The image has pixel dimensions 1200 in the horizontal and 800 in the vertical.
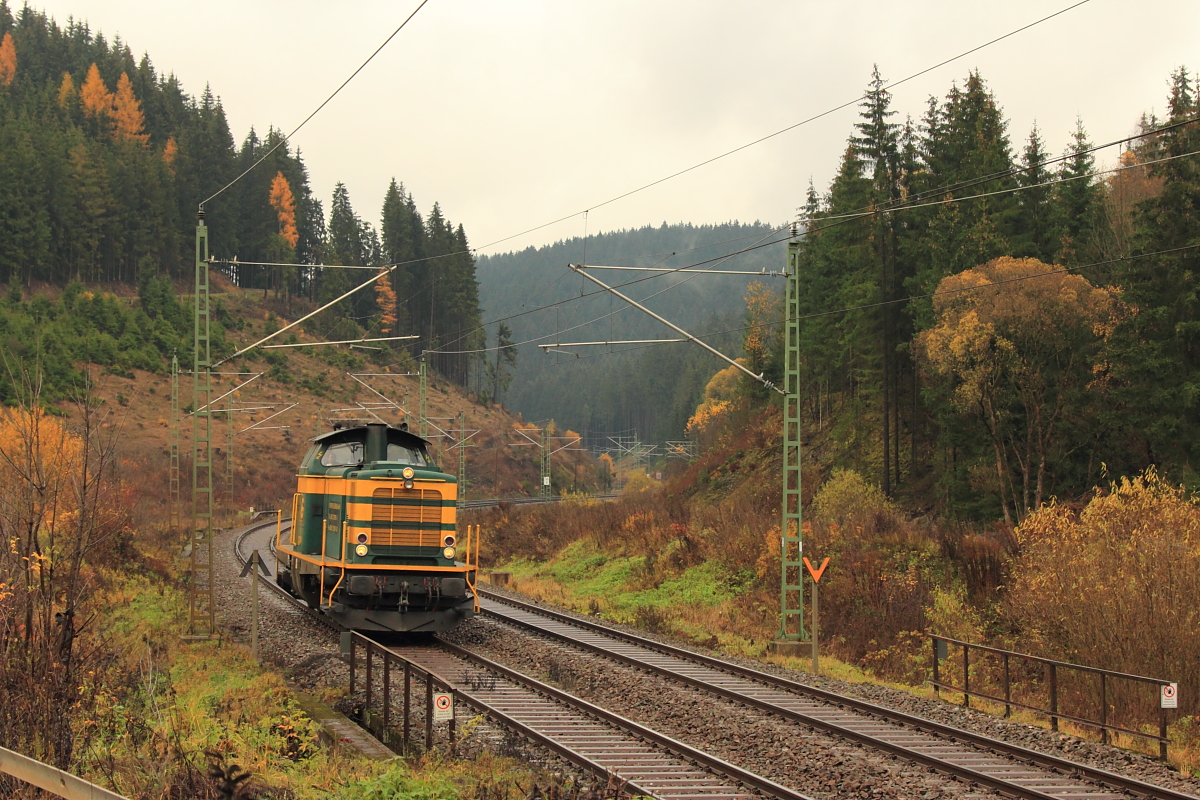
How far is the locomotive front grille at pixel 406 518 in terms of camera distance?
17.0 metres

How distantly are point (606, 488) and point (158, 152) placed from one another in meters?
63.6

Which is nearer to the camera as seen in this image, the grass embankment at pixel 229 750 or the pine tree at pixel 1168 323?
the grass embankment at pixel 229 750

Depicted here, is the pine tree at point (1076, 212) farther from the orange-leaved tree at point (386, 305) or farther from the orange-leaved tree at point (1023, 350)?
the orange-leaved tree at point (386, 305)

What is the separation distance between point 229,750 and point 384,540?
28.3 ft

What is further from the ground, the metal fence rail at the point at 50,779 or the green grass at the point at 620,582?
the metal fence rail at the point at 50,779

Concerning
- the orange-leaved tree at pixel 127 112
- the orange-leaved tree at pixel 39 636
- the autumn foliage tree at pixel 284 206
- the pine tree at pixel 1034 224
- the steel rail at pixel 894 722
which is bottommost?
the steel rail at pixel 894 722

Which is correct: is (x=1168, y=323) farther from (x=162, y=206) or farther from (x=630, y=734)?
(x=162, y=206)

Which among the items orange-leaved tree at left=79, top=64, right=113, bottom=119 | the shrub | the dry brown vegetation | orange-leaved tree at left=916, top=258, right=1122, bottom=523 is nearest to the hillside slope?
the dry brown vegetation

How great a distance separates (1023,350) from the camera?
1345 inches

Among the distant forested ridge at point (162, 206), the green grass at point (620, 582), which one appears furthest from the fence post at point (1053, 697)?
the distant forested ridge at point (162, 206)

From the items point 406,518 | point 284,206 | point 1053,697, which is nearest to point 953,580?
point 1053,697

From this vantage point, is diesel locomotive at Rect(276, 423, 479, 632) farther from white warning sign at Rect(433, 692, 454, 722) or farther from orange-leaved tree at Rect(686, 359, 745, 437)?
orange-leaved tree at Rect(686, 359, 745, 437)

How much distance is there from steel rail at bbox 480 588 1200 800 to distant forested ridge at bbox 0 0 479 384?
218ft

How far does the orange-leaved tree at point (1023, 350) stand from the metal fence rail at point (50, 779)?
3305 centimetres
